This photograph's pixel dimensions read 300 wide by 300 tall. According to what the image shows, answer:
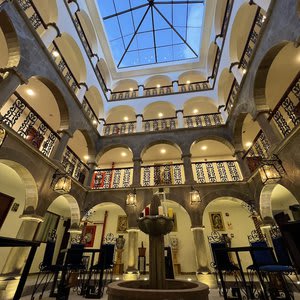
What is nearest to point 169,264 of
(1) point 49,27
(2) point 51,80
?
(2) point 51,80

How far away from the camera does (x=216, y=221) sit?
956 centimetres

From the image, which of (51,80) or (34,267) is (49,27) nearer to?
(51,80)

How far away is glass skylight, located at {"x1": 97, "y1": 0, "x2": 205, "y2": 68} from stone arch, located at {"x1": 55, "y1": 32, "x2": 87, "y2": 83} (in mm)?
4209

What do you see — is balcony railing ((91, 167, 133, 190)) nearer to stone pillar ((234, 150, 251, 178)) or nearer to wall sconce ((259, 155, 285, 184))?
stone pillar ((234, 150, 251, 178))

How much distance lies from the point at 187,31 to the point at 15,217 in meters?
14.5

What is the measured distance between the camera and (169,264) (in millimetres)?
6305

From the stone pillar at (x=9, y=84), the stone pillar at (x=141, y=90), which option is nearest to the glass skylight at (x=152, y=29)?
the stone pillar at (x=141, y=90)

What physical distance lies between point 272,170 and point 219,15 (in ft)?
30.4

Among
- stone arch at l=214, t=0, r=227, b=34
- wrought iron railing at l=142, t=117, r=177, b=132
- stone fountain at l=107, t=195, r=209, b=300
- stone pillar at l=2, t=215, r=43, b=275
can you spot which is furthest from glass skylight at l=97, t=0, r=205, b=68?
stone fountain at l=107, t=195, r=209, b=300

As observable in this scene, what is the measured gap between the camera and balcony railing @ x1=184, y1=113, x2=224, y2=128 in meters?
10.2

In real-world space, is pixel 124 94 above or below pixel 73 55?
above

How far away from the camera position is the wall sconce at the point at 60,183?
19.5 ft

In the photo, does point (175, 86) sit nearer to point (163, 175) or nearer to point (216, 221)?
point (163, 175)

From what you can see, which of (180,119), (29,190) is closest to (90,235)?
(29,190)
